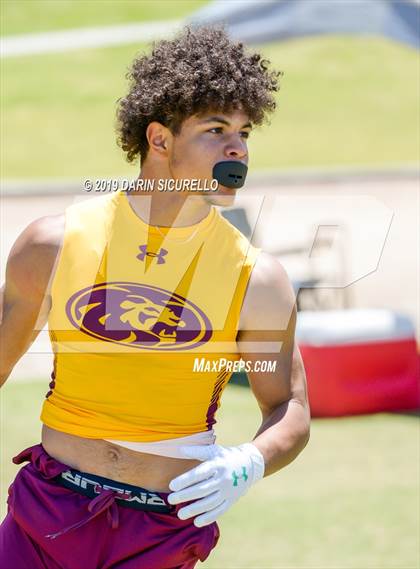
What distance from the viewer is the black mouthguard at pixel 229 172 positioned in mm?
3279

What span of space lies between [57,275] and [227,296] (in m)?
0.50

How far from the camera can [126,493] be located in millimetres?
3230

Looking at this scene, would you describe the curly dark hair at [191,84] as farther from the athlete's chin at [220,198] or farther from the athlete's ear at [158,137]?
the athlete's chin at [220,198]

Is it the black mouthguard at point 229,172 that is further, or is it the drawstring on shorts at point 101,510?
the black mouthguard at point 229,172

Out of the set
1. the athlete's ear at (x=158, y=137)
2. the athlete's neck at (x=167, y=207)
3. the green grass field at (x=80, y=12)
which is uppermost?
the green grass field at (x=80, y=12)

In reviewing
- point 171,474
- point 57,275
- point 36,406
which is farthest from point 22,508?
point 36,406

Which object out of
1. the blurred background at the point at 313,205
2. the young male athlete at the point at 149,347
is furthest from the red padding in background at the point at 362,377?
the young male athlete at the point at 149,347

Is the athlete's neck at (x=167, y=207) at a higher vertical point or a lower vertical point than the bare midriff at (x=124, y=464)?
higher

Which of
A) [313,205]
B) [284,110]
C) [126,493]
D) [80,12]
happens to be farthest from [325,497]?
[80,12]

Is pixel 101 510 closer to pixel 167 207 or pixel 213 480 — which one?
pixel 213 480

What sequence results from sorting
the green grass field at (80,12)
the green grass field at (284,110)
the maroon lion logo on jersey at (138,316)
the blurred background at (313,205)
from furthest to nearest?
the green grass field at (80,12) < the green grass field at (284,110) < the blurred background at (313,205) < the maroon lion logo on jersey at (138,316)

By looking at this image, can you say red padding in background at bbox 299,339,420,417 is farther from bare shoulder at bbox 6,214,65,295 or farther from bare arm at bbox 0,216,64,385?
bare shoulder at bbox 6,214,65,295

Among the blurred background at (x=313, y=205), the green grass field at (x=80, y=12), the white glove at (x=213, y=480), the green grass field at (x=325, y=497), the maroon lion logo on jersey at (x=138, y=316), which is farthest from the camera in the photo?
the green grass field at (x=80, y=12)

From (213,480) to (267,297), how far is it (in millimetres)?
570
